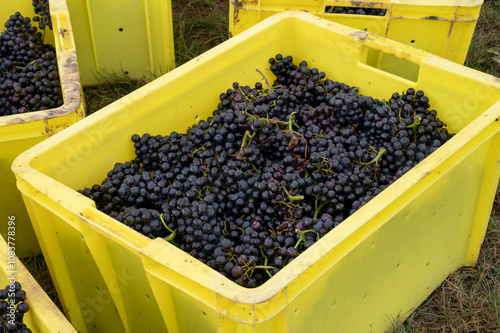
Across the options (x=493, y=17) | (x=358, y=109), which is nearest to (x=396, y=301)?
(x=358, y=109)

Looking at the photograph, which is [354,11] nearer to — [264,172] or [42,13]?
[264,172]

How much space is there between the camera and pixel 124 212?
5.19 ft

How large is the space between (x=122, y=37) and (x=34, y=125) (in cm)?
107

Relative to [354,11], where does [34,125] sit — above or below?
below

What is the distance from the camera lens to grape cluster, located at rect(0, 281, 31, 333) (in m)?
1.39

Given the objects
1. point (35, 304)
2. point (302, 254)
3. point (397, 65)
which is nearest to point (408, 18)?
point (397, 65)

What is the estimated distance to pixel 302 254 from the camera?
1241mm

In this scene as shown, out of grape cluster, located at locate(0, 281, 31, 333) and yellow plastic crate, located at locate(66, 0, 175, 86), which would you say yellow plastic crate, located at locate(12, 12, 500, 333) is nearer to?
grape cluster, located at locate(0, 281, 31, 333)

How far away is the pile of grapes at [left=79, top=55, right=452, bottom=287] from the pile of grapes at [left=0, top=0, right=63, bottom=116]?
23.0 inches

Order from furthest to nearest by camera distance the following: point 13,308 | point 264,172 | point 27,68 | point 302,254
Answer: point 27,68 < point 264,172 < point 13,308 < point 302,254

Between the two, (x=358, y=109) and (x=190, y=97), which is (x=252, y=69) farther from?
(x=358, y=109)

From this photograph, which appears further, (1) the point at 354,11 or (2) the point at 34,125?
(1) the point at 354,11

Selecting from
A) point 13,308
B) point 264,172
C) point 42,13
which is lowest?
point 13,308

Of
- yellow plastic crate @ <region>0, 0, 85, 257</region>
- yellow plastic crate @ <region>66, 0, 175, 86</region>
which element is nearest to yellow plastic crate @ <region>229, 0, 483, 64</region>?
yellow plastic crate @ <region>66, 0, 175, 86</region>
